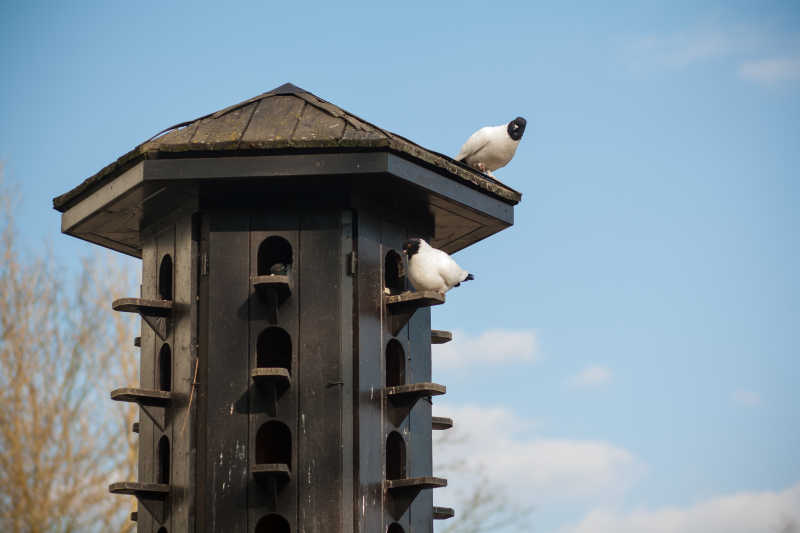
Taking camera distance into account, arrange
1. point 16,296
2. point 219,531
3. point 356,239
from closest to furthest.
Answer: point 219,531, point 356,239, point 16,296

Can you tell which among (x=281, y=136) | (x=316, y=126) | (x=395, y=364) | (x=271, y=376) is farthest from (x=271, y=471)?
(x=316, y=126)

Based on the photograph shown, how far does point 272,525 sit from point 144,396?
3.18 feet

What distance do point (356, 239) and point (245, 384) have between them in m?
0.97

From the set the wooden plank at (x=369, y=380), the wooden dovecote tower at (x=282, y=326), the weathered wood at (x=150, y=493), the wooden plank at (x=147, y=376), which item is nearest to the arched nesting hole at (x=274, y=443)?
the wooden dovecote tower at (x=282, y=326)

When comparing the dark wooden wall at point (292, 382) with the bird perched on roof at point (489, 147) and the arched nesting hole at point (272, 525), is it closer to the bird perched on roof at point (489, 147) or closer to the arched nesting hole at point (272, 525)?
the arched nesting hole at point (272, 525)

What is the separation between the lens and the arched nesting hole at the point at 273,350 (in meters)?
6.52

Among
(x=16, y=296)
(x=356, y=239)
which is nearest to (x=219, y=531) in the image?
(x=356, y=239)

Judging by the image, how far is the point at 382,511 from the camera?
6109 millimetres

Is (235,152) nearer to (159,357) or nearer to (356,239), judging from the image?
(356,239)

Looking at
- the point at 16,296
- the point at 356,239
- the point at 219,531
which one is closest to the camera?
the point at 219,531

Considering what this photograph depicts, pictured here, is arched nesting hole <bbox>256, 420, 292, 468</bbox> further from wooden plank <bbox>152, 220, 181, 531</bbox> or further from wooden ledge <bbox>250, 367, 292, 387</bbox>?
wooden plank <bbox>152, 220, 181, 531</bbox>

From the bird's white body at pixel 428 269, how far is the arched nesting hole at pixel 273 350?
80 cm

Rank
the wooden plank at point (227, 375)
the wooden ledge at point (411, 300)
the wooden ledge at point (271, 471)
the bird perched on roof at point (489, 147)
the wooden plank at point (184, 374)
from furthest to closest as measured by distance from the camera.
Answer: the bird perched on roof at point (489, 147) → the wooden ledge at point (411, 300) → the wooden plank at point (184, 374) → the wooden plank at point (227, 375) → the wooden ledge at point (271, 471)

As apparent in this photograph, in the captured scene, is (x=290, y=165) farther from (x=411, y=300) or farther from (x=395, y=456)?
(x=395, y=456)
